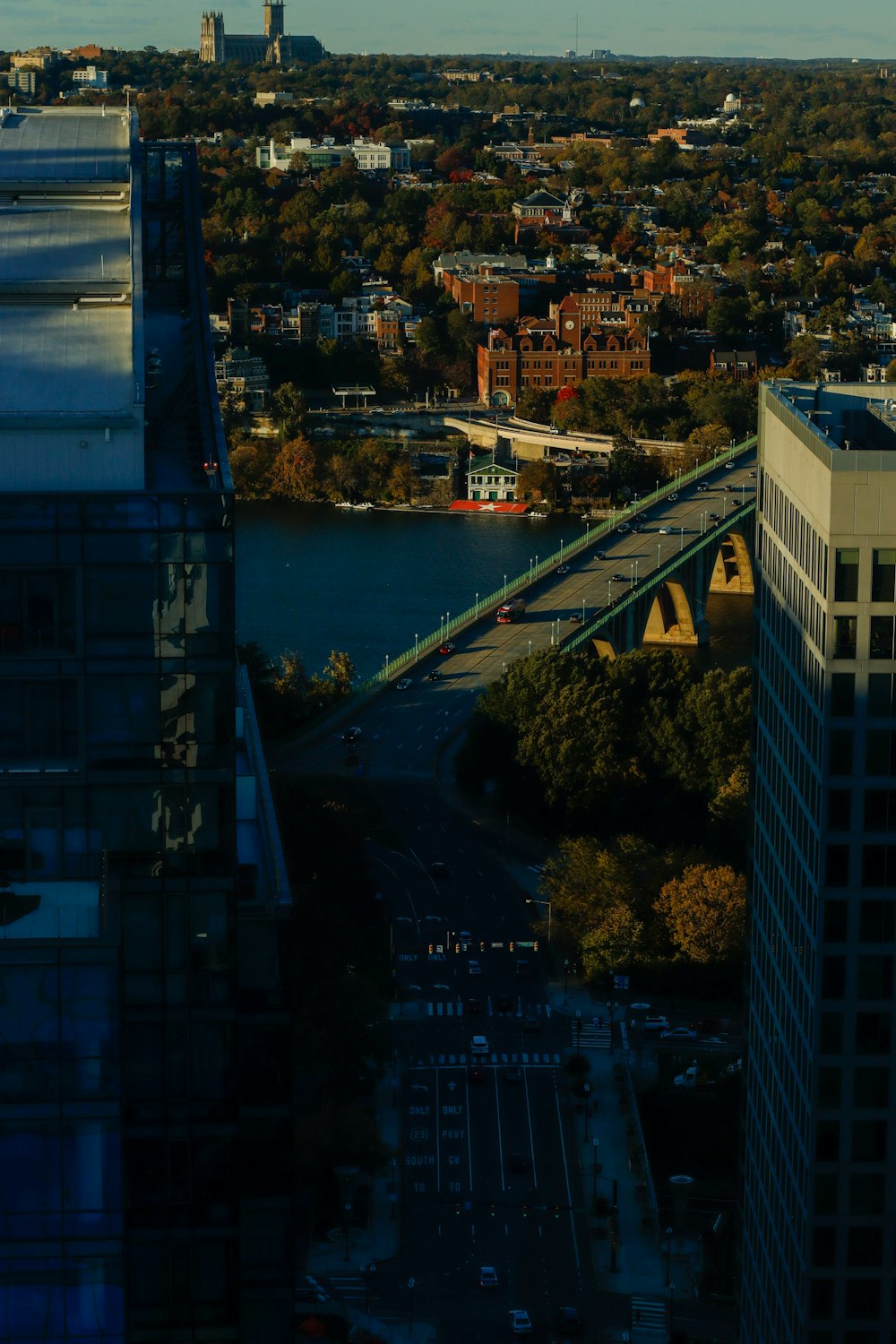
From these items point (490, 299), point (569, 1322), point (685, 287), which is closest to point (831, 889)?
point (569, 1322)

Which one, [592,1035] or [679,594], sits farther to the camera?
[679,594]

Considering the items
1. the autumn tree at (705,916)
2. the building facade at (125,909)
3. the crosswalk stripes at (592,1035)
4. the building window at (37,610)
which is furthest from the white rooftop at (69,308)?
the autumn tree at (705,916)

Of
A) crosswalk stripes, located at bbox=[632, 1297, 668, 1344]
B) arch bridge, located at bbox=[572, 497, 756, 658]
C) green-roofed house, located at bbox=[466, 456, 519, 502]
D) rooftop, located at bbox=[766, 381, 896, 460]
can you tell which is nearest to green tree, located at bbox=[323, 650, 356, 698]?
arch bridge, located at bbox=[572, 497, 756, 658]

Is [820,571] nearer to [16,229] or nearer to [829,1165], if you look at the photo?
[829,1165]

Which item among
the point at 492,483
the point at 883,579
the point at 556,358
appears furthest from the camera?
the point at 556,358

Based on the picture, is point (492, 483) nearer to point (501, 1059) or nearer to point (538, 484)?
point (538, 484)

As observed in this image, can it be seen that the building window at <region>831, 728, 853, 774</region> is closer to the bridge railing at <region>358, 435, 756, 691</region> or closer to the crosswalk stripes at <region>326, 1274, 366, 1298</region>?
the crosswalk stripes at <region>326, 1274, 366, 1298</region>

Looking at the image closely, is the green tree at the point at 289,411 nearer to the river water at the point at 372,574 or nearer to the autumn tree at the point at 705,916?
the river water at the point at 372,574
